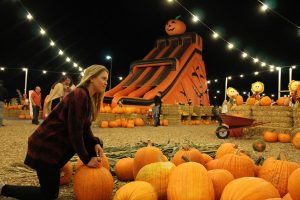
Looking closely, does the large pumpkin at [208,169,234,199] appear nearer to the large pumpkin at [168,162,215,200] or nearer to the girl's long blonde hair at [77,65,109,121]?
the large pumpkin at [168,162,215,200]

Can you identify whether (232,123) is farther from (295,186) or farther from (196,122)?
(196,122)

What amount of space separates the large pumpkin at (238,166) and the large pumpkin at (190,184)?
535 millimetres

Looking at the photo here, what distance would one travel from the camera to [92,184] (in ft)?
7.30

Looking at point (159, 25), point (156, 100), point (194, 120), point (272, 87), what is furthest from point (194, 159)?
point (272, 87)

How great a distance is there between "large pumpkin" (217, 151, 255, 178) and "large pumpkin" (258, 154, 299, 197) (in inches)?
5.1

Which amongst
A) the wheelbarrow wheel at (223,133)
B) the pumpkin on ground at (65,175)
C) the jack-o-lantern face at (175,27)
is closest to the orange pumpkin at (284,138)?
the wheelbarrow wheel at (223,133)

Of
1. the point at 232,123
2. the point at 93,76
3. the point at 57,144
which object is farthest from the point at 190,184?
the point at 232,123

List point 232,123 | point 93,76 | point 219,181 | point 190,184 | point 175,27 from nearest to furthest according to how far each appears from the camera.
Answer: point 190,184
point 219,181
point 93,76
point 232,123
point 175,27

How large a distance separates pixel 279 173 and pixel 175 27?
18727 millimetres

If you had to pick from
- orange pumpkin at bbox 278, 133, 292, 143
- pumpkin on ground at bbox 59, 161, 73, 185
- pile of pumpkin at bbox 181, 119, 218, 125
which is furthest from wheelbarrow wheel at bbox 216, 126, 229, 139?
pile of pumpkin at bbox 181, 119, 218, 125

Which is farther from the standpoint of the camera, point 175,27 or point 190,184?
point 175,27

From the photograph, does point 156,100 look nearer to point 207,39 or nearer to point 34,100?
point 34,100

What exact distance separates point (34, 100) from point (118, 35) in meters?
12.5

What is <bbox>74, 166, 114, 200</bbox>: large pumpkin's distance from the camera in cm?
223
